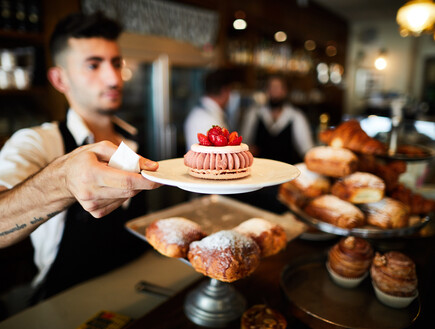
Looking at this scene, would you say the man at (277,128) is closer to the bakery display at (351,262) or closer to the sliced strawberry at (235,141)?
the bakery display at (351,262)

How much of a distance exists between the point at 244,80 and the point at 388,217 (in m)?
3.93

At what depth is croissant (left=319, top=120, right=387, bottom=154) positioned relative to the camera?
1330mm

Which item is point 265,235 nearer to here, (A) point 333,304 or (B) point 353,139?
(A) point 333,304

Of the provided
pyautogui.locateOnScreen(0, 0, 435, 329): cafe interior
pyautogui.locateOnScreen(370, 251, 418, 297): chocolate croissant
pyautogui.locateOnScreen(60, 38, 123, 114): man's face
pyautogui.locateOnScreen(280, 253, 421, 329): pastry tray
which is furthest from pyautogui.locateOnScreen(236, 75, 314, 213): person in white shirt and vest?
pyautogui.locateOnScreen(370, 251, 418, 297): chocolate croissant

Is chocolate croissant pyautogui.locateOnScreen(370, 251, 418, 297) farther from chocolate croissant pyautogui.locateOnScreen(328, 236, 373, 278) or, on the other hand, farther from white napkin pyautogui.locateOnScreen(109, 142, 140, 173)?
white napkin pyautogui.locateOnScreen(109, 142, 140, 173)

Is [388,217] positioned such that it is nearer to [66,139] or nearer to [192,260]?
[192,260]

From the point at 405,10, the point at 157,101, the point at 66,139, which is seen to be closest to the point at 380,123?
the point at 405,10

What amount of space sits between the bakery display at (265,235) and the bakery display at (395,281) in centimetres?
30

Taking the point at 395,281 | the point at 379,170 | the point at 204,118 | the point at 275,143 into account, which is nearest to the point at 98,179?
the point at 395,281

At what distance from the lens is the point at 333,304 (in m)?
0.96

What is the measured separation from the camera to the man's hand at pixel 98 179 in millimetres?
733

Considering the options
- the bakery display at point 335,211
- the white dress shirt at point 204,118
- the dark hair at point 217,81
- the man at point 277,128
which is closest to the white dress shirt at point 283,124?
the man at point 277,128

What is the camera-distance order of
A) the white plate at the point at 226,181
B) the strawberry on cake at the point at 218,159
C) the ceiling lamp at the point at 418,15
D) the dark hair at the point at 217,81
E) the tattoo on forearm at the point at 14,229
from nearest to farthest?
the white plate at the point at 226,181
the strawberry on cake at the point at 218,159
the tattoo on forearm at the point at 14,229
the ceiling lamp at the point at 418,15
the dark hair at the point at 217,81

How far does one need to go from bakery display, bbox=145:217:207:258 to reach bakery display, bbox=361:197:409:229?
674 mm
